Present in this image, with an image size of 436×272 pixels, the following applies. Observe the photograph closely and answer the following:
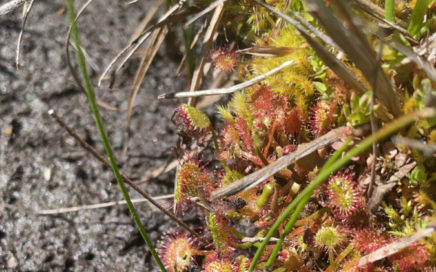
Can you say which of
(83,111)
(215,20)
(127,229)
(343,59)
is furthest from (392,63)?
(83,111)

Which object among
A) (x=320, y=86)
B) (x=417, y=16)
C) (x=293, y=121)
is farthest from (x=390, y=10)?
(x=293, y=121)

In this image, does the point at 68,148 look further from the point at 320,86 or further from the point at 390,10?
the point at 390,10

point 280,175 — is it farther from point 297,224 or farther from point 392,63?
point 392,63

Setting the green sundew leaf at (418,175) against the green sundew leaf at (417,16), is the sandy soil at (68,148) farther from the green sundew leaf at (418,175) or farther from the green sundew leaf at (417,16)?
the green sundew leaf at (417,16)

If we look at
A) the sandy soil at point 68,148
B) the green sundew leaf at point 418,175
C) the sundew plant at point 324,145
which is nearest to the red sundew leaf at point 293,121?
the sundew plant at point 324,145

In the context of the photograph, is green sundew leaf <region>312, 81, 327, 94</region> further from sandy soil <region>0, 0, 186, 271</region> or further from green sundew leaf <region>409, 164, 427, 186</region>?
sandy soil <region>0, 0, 186, 271</region>

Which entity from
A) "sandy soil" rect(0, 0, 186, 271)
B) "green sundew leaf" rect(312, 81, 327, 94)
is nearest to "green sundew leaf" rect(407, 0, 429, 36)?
"green sundew leaf" rect(312, 81, 327, 94)

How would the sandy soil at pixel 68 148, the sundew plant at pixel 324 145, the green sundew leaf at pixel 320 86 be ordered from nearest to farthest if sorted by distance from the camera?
1. the sundew plant at pixel 324 145
2. the green sundew leaf at pixel 320 86
3. the sandy soil at pixel 68 148
